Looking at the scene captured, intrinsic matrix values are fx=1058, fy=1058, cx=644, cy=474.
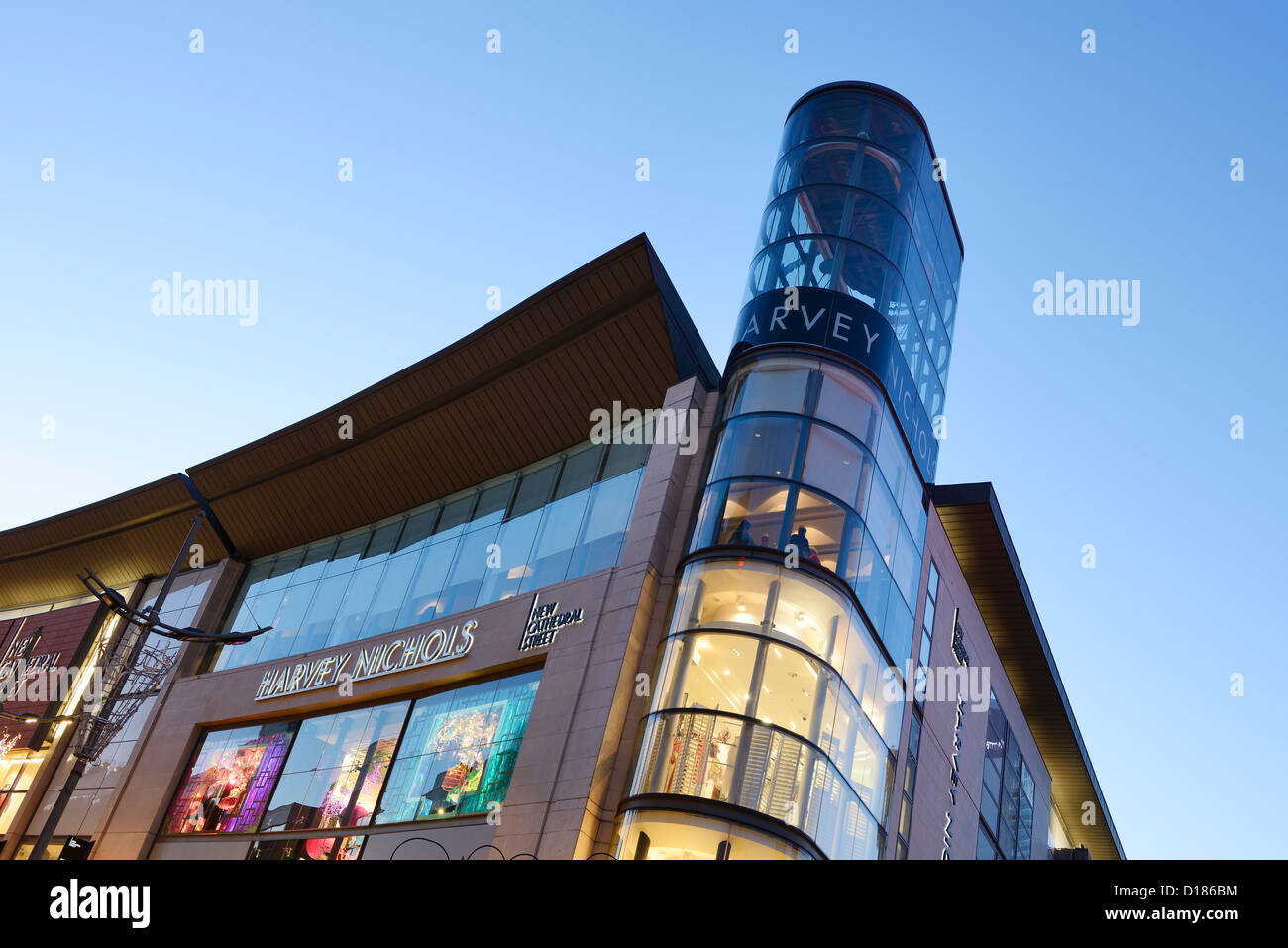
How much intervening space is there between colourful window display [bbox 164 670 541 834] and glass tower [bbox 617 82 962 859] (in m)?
4.38

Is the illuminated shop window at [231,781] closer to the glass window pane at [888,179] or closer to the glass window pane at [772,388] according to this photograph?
the glass window pane at [772,388]

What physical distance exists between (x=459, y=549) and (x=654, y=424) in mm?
6742

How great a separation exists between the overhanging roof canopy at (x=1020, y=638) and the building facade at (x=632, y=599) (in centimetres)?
14

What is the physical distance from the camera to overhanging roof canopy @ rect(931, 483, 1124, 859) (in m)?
27.6

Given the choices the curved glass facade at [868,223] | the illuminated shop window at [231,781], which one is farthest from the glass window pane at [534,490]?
the illuminated shop window at [231,781]

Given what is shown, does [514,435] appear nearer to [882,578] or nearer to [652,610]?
[652,610]

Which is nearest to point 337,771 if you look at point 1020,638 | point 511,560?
point 511,560

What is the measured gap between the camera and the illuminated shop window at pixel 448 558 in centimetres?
2450

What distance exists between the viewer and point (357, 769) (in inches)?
961

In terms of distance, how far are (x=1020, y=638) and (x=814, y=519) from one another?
15.1 meters

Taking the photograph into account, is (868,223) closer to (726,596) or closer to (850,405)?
(850,405)

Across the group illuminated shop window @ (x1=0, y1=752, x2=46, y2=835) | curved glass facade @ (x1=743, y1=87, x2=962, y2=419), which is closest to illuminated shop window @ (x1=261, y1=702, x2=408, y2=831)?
illuminated shop window @ (x1=0, y1=752, x2=46, y2=835)
